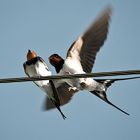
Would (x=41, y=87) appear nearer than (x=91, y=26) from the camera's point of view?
No

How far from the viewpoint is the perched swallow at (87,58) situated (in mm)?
6488

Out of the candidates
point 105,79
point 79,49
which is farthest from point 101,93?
point 79,49

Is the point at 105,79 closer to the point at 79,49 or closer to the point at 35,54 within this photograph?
the point at 79,49

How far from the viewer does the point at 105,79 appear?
21.5ft

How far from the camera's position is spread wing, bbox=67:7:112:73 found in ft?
21.2

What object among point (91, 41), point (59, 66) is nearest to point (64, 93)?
point (59, 66)

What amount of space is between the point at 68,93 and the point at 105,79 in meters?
1.07

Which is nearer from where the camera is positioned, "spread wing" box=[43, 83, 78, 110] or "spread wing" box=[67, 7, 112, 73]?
"spread wing" box=[67, 7, 112, 73]

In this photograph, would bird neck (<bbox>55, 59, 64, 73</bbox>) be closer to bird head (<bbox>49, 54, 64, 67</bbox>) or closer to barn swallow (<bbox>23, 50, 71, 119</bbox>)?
bird head (<bbox>49, 54, 64, 67</bbox>)

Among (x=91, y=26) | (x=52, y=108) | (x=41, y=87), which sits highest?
(x=91, y=26)

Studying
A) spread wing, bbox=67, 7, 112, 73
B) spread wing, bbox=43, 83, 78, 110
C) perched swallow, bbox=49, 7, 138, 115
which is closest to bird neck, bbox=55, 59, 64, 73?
perched swallow, bbox=49, 7, 138, 115

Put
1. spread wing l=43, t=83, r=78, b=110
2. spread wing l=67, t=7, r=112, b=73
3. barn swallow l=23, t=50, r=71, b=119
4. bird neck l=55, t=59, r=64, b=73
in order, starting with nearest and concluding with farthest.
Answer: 1. spread wing l=67, t=7, r=112, b=73
2. bird neck l=55, t=59, r=64, b=73
3. barn swallow l=23, t=50, r=71, b=119
4. spread wing l=43, t=83, r=78, b=110

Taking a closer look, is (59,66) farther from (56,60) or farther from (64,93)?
(64,93)

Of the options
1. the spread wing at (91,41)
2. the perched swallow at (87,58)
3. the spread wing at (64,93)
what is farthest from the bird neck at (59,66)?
the spread wing at (64,93)
